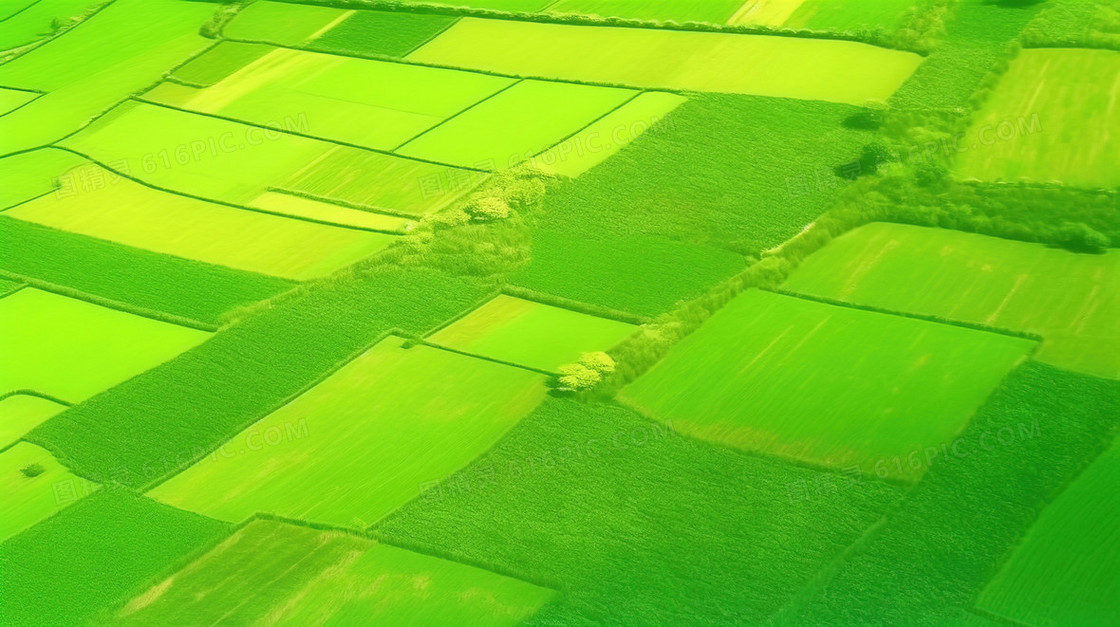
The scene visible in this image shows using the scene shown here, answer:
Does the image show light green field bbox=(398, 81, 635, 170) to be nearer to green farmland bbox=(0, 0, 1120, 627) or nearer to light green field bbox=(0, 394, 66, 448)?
green farmland bbox=(0, 0, 1120, 627)

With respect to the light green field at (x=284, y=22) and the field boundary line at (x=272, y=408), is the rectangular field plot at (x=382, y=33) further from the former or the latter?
the field boundary line at (x=272, y=408)

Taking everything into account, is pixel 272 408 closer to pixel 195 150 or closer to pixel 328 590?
pixel 328 590

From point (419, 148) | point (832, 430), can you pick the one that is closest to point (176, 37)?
point (419, 148)

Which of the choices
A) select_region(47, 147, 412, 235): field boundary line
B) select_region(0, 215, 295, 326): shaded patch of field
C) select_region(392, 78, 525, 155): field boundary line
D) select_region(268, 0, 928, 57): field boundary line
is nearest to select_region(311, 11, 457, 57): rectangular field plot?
select_region(268, 0, 928, 57): field boundary line

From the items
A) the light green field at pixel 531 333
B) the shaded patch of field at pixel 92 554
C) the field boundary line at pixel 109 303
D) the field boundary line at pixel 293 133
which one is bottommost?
the shaded patch of field at pixel 92 554

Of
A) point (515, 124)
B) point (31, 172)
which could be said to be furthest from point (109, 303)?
point (515, 124)

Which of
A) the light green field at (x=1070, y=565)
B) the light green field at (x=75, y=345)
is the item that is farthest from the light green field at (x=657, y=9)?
the light green field at (x=1070, y=565)
